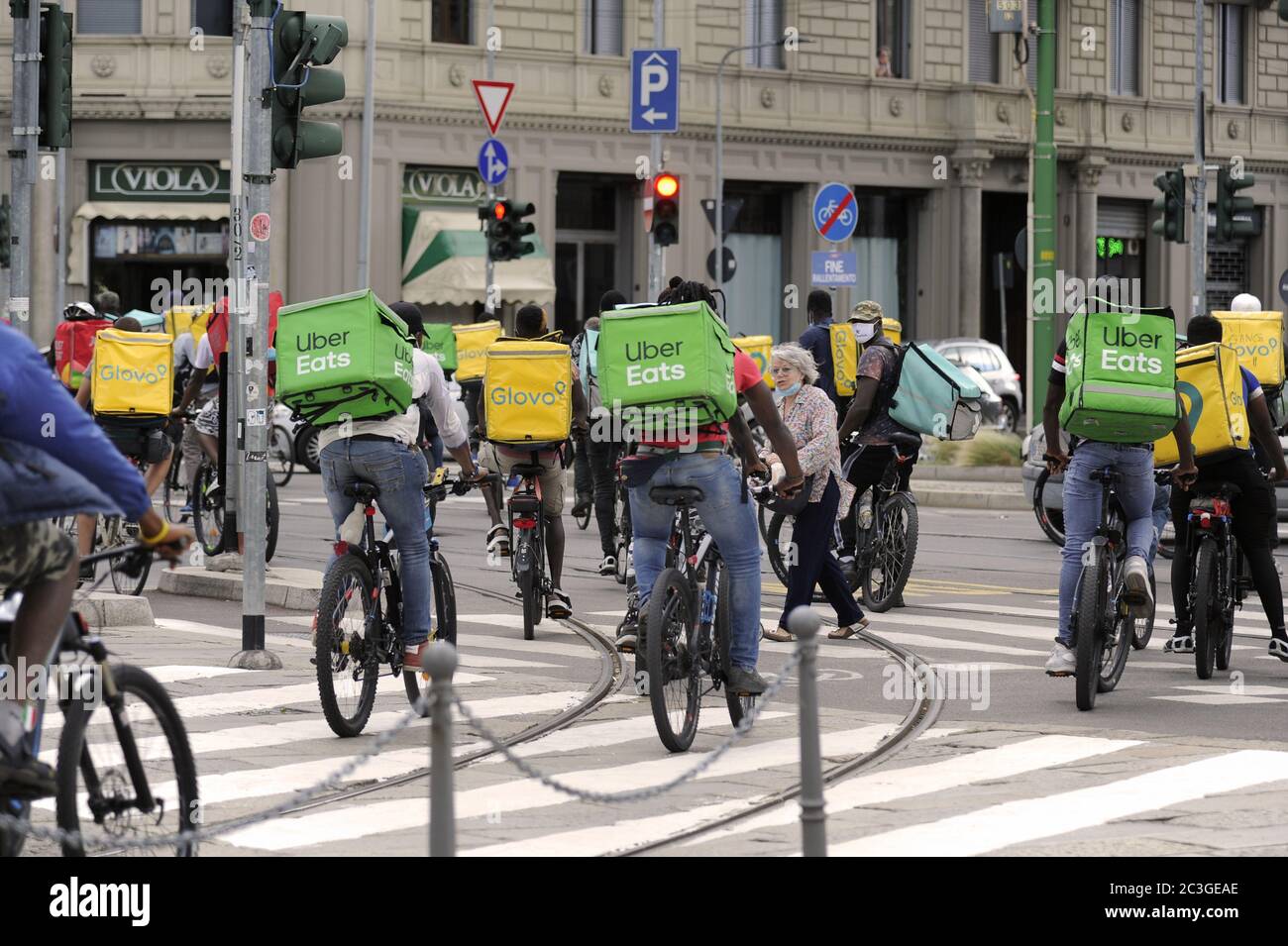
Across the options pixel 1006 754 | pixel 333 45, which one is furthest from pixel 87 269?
pixel 1006 754

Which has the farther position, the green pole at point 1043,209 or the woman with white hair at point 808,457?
the green pole at point 1043,209

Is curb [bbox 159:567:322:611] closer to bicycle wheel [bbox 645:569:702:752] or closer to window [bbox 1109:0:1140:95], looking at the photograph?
bicycle wheel [bbox 645:569:702:752]

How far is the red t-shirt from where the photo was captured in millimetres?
9703

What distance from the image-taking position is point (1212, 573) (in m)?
11.6

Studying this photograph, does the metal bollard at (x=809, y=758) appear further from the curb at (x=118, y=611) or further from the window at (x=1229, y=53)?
the window at (x=1229, y=53)

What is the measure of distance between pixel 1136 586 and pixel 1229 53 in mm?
41184

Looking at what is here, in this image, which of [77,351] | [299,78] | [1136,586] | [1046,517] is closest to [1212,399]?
[1136,586]

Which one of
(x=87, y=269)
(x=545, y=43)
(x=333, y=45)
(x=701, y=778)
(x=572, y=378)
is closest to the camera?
(x=701, y=778)

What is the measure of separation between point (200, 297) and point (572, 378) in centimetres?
2442

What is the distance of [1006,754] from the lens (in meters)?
9.14

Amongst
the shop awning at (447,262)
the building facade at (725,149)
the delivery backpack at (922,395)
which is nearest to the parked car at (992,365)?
the building facade at (725,149)

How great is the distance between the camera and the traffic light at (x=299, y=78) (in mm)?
11523

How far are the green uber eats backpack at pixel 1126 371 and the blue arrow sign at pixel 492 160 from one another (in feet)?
75.6
